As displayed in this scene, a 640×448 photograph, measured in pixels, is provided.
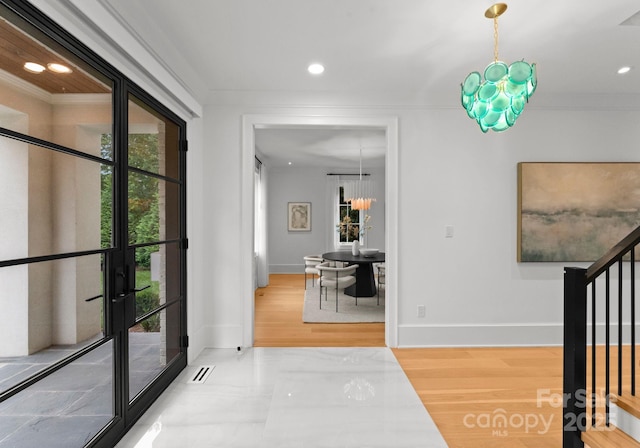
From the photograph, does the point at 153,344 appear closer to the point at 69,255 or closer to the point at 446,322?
the point at 69,255

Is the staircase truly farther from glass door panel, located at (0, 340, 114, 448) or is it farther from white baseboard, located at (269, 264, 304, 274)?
white baseboard, located at (269, 264, 304, 274)

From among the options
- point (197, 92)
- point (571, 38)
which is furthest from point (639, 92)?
point (197, 92)

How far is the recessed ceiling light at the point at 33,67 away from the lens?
4.59 feet

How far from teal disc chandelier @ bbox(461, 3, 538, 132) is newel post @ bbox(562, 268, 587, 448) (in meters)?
0.97

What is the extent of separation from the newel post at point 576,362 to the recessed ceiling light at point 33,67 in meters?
2.82

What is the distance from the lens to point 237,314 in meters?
3.47

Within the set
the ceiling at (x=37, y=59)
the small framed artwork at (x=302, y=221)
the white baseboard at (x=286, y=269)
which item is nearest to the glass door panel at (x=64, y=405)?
the ceiling at (x=37, y=59)

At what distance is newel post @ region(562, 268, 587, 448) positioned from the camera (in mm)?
1793

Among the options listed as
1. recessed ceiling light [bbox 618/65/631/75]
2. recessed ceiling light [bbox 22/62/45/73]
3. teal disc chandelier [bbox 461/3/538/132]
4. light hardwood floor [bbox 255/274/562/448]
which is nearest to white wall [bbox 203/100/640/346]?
light hardwood floor [bbox 255/274/562/448]

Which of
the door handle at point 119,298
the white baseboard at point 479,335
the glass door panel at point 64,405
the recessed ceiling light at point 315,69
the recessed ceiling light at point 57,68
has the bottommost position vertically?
the white baseboard at point 479,335

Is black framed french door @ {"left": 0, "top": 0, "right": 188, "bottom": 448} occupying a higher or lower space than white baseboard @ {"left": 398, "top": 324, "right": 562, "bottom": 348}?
higher

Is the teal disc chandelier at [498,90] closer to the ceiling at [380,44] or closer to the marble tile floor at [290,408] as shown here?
the ceiling at [380,44]

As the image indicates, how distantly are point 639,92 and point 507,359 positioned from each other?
3.10 metres

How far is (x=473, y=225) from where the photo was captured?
354 centimetres
